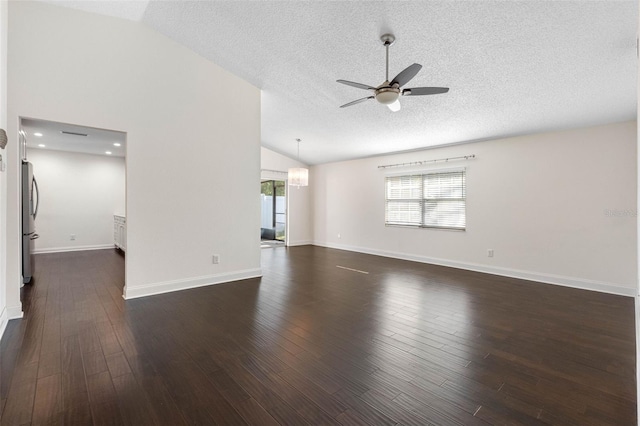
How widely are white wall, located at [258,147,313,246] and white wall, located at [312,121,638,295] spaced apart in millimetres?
3498

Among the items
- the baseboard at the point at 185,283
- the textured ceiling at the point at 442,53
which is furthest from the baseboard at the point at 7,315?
the textured ceiling at the point at 442,53

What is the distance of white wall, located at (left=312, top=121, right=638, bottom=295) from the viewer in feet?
13.8

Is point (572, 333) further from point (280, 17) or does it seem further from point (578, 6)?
point (280, 17)

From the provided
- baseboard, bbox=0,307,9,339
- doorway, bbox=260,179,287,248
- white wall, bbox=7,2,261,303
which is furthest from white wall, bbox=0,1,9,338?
doorway, bbox=260,179,287,248

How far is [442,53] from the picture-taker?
3.28m

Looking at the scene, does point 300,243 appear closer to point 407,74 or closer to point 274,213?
point 274,213

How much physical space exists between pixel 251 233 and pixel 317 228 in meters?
4.44

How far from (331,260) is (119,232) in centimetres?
538

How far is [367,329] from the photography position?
292 cm

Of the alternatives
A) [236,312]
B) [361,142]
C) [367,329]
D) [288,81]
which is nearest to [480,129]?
[361,142]

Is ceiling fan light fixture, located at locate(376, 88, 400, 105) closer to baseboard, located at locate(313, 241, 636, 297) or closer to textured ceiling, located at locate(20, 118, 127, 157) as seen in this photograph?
baseboard, located at locate(313, 241, 636, 297)

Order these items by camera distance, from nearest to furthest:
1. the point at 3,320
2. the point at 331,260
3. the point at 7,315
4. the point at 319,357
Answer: the point at 319,357 < the point at 3,320 < the point at 7,315 < the point at 331,260

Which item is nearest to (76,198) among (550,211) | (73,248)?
(73,248)

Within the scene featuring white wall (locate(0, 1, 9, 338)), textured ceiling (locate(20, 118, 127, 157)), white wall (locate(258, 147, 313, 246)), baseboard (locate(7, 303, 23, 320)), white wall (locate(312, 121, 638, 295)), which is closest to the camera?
white wall (locate(0, 1, 9, 338))
